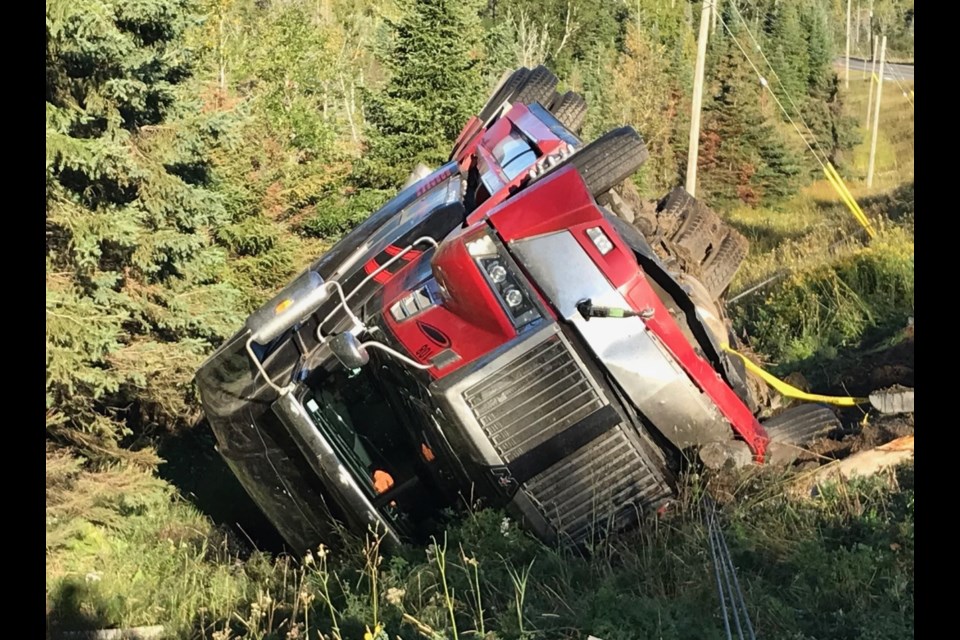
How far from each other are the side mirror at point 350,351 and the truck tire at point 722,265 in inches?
148

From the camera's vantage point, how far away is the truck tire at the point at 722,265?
7.72 m

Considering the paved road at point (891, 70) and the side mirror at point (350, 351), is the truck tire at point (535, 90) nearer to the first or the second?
the side mirror at point (350, 351)

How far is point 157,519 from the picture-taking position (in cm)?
866

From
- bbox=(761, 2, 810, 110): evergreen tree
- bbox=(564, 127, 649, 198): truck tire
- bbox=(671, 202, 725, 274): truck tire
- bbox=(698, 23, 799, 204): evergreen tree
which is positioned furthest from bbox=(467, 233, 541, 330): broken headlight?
bbox=(761, 2, 810, 110): evergreen tree

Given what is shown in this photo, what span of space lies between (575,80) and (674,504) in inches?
1983

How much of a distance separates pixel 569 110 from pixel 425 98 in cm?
1291

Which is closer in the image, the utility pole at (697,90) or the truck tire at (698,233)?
the truck tire at (698,233)

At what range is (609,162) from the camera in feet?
18.4

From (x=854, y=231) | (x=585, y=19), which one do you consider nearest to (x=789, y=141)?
(x=585, y=19)

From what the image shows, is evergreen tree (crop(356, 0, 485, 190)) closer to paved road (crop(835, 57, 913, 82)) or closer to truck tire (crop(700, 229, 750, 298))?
truck tire (crop(700, 229, 750, 298))

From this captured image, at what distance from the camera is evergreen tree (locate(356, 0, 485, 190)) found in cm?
2086

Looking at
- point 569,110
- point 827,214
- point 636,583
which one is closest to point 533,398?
point 636,583

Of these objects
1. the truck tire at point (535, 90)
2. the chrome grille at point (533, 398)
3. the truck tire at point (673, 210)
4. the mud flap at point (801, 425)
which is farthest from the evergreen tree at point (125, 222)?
the mud flap at point (801, 425)

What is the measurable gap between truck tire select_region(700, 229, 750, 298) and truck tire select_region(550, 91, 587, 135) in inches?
63.0
